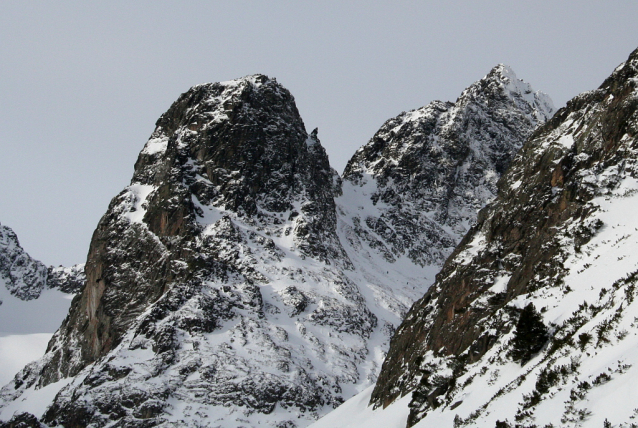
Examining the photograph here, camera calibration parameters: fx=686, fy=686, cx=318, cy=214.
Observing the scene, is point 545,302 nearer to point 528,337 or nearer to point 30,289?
point 528,337

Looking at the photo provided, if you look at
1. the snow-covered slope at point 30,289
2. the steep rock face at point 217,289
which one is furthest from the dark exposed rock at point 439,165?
the snow-covered slope at point 30,289

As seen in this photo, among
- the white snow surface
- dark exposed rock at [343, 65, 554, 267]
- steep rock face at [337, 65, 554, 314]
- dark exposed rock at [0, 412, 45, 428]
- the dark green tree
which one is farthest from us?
dark exposed rock at [343, 65, 554, 267]

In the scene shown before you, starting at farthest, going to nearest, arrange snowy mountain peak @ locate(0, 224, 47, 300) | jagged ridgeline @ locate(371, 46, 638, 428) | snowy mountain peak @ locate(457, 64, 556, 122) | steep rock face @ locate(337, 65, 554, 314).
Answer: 1. snowy mountain peak @ locate(0, 224, 47, 300)
2. snowy mountain peak @ locate(457, 64, 556, 122)
3. steep rock face @ locate(337, 65, 554, 314)
4. jagged ridgeline @ locate(371, 46, 638, 428)

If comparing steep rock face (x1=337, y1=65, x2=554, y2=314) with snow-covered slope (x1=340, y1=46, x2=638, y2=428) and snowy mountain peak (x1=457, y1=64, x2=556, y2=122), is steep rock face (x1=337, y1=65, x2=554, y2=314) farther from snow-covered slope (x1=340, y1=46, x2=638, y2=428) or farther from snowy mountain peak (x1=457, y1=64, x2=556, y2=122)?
snow-covered slope (x1=340, y1=46, x2=638, y2=428)

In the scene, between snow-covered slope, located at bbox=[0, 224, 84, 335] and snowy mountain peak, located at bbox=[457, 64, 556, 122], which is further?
snow-covered slope, located at bbox=[0, 224, 84, 335]

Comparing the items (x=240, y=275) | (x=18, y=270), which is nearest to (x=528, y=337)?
(x=240, y=275)

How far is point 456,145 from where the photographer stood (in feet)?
460

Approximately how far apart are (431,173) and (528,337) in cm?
11607

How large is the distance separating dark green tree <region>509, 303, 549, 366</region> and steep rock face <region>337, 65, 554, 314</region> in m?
81.0

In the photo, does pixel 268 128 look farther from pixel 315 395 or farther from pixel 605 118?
pixel 605 118

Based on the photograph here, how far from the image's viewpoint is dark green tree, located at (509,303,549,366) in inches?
901

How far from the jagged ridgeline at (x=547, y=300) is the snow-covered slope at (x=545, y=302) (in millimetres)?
68

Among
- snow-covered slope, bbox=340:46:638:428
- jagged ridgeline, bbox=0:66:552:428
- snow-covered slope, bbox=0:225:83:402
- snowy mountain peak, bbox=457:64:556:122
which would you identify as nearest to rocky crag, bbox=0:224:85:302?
snow-covered slope, bbox=0:225:83:402

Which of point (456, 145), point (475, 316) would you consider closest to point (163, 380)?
point (475, 316)
